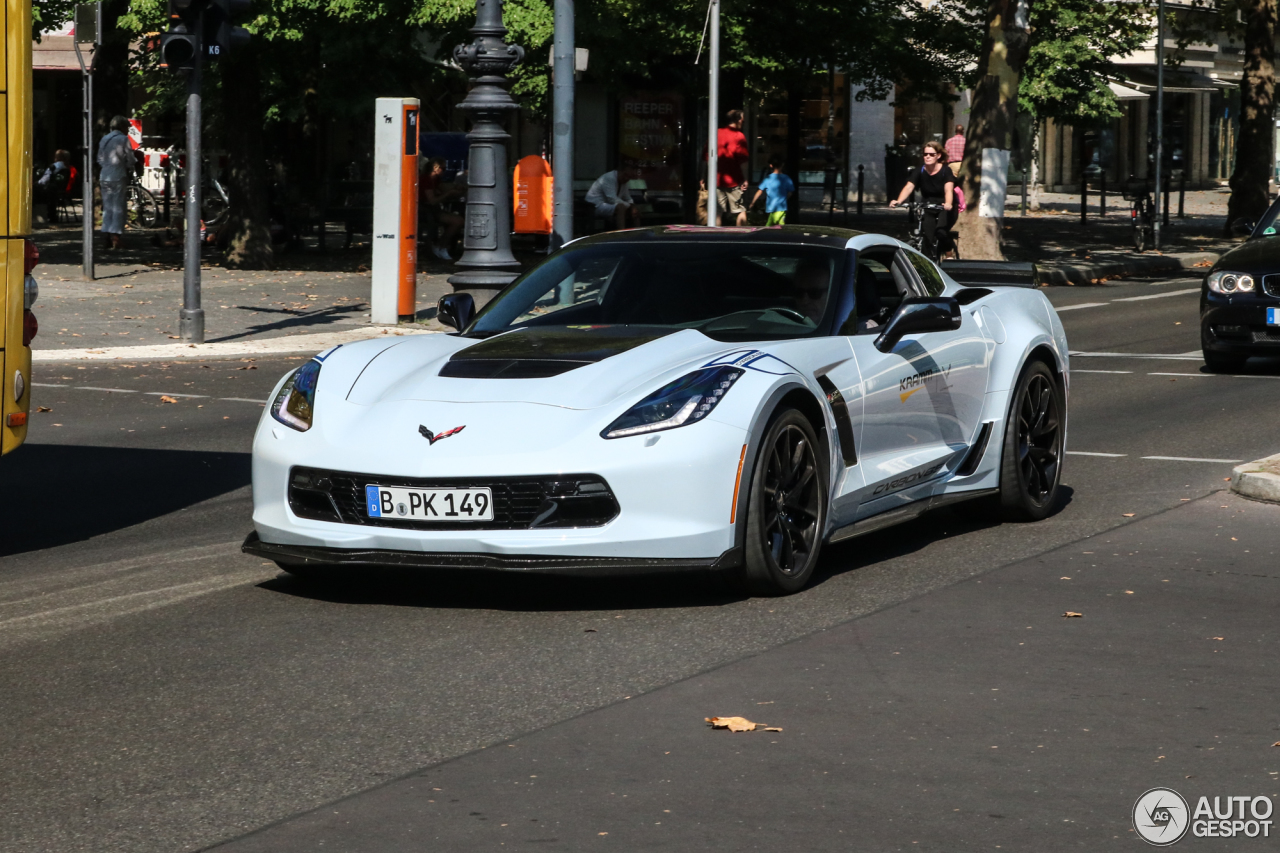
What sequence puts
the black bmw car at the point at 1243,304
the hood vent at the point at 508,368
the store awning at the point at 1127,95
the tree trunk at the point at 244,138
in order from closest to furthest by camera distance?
the hood vent at the point at 508,368
the black bmw car at the point at 1243,304
the tree trunk at the point at 244,138
the store awning at the point at 1127,95

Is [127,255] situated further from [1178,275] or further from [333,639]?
[333,639]

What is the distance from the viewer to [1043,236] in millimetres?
36312

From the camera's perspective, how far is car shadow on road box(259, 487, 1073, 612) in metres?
6.60

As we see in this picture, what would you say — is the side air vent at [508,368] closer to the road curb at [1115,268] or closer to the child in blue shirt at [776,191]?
the road curb at [1115,268]

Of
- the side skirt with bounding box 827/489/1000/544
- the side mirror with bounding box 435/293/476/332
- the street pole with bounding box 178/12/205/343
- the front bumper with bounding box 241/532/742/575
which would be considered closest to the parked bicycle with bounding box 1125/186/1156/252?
the street pole with bounding box 178/12/205/343

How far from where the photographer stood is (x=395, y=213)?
1927 centimetres

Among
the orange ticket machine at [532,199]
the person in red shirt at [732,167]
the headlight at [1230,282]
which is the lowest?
the headlight at [1230,282]

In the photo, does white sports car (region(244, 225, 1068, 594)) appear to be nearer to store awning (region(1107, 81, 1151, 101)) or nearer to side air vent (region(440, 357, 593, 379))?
side air vent (region(440, 357, 593, 379))

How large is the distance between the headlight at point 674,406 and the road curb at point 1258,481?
3.64 meters

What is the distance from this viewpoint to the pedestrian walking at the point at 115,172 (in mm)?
27953

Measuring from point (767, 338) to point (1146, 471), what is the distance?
3.73m

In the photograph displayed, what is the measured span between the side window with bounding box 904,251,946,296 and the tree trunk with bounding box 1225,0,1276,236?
2979 centimetres

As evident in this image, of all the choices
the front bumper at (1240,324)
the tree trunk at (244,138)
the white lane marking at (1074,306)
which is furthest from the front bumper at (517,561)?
the tree trunk at (244,138)

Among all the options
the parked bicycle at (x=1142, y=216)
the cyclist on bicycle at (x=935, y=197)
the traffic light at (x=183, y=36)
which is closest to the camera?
Answer: the traffic light at (x=183, y=36)
